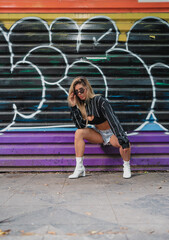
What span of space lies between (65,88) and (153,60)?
1.62 metres

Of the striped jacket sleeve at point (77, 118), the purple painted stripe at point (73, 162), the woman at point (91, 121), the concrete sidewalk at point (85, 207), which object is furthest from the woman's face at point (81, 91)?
the concrete sidewalk at point (85, 207)

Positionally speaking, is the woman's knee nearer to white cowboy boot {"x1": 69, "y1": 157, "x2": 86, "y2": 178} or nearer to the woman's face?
white cowboy boot {"x1": 69, "y1": 157, "x2": 86, "y2": 178}

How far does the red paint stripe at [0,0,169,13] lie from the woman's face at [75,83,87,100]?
55.2 inches

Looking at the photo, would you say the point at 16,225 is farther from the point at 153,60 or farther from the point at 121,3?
the point at 121,3

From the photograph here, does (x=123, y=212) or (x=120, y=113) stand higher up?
(x=120, y=113)

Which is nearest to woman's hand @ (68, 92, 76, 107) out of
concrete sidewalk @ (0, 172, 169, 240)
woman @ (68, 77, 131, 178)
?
woman @ (68, 77, 131, 178)

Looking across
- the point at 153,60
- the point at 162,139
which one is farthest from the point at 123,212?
the point at 153,60

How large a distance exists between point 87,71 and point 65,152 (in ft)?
4.83

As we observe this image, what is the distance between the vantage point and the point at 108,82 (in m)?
4.89

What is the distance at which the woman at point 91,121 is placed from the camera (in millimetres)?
4371

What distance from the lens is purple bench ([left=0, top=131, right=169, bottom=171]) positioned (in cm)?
483

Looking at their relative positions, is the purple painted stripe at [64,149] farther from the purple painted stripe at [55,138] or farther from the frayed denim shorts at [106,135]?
the frayed denim shorts at [106,135]

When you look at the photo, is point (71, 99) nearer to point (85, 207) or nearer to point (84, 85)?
point (84, 85)

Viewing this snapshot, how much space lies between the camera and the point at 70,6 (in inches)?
188
